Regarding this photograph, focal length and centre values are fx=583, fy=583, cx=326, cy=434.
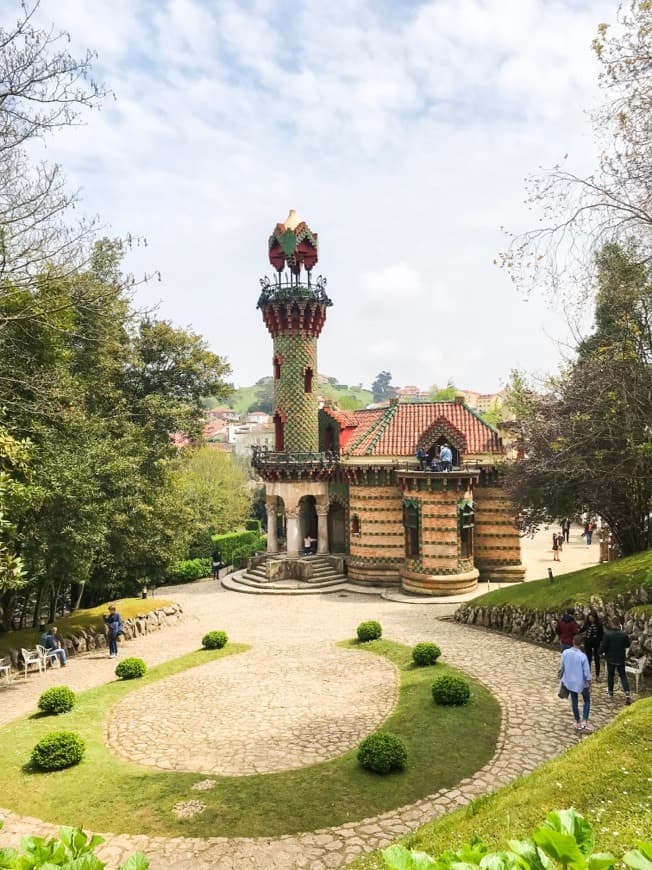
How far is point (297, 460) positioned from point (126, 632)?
13.7 meters

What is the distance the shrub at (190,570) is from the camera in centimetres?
3647

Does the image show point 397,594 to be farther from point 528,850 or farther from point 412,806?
point 528,850

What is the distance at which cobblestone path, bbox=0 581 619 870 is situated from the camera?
8.36 metres

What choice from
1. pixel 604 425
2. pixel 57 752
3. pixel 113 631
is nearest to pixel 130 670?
pixel 113 631

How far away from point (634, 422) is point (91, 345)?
65.5ft

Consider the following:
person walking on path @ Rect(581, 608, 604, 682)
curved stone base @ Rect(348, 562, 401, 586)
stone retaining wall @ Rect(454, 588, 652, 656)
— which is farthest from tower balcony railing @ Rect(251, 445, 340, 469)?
person walking on path @ Rect(581, 608, 604, 682)

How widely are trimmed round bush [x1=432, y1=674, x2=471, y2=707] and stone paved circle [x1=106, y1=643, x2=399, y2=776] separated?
1272 mm

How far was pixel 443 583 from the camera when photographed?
2789 centimetres

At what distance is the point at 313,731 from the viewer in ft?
40.9

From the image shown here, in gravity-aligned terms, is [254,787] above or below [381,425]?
below

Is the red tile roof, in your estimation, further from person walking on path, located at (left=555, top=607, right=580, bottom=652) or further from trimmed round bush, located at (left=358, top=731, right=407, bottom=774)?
trimmed round bush, located at (left=358, top=731, right=407, bottom=774)

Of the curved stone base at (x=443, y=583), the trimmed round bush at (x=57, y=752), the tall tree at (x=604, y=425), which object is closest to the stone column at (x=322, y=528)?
the curved stone base at (x=443, y=583)

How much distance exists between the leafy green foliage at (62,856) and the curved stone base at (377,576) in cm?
2778

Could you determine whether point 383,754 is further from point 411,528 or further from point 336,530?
point 336,530
